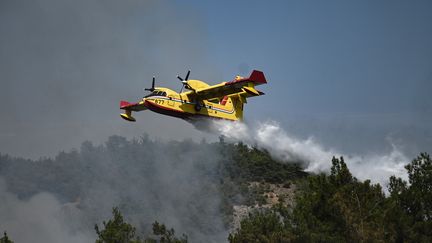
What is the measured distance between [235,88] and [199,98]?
341cm

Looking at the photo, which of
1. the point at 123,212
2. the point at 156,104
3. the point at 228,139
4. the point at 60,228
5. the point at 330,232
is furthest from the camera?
the point at 123,212

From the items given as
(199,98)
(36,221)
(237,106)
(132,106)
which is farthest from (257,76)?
(36,221)

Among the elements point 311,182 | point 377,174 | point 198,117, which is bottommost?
point 311,182

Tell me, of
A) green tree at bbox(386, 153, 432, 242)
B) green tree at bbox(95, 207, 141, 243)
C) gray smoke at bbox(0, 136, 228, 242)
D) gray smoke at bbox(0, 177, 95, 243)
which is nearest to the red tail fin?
green tree at bbox(386, 153, 432, 242)

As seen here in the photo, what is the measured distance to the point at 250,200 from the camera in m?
87.9

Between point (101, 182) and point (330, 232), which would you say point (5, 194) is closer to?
point (101, 182)

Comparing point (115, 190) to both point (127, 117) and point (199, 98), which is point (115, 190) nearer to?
point (127, 117)

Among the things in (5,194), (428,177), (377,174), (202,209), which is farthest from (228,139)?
(5,194)

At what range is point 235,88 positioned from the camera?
46375mm

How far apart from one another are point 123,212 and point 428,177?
171 feet

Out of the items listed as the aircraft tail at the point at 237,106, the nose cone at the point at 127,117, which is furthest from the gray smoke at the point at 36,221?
the aircraft tail at the point at 237,106

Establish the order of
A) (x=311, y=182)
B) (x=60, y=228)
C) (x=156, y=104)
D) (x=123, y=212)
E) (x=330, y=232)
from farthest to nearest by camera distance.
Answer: (x=123, y=212) < (x=60, y=228) < (x=156, y=104) < (x=311, y=182) < (x=330, y=232)

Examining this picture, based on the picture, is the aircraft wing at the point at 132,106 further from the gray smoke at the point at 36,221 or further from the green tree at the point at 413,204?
the gray smoke at the point at 36,221

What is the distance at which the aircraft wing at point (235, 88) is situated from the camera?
44.1 meters
